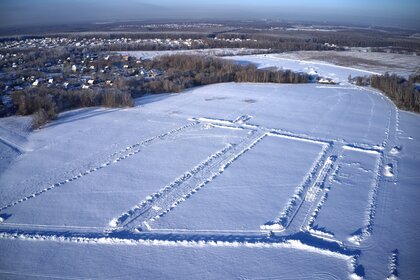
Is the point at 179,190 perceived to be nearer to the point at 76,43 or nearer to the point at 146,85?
the point at 146,85

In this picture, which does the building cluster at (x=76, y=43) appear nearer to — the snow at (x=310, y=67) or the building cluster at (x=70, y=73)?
the building cluster at (x=70, y=73)

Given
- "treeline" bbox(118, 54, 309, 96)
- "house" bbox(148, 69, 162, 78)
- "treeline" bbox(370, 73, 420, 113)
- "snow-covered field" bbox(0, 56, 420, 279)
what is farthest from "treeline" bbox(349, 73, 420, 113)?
"house" bbox(148, 69, 162, 78)

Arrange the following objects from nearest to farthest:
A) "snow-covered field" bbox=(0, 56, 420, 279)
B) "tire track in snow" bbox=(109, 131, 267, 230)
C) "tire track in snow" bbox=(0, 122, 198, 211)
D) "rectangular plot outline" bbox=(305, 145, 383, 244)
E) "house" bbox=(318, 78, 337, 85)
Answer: "snow-covered field" bbox=(0, 56, 420, 279)
"rectangular plot outline" bbox=(305, 145, 383, 244)
"tire track in snow" bbox=(109, 131, 267, 230)
"tire track in snow" bbox=(0, 122, 198, 211)
"house" bbox=(318, 78, 337, 85)

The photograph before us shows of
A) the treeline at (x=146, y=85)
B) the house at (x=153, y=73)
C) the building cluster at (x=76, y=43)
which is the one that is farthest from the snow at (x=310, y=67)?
the building cluster at (x=76, y=43)

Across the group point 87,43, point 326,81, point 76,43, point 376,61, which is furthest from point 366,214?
point 76,43

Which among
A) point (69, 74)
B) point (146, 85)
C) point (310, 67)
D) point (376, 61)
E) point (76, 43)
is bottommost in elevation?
point (146, 85)

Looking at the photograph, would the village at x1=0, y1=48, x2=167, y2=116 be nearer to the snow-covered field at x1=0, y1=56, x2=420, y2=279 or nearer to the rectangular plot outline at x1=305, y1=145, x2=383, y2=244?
the snow-covered field at x1=0, y1=56, x2=420, y2=279
